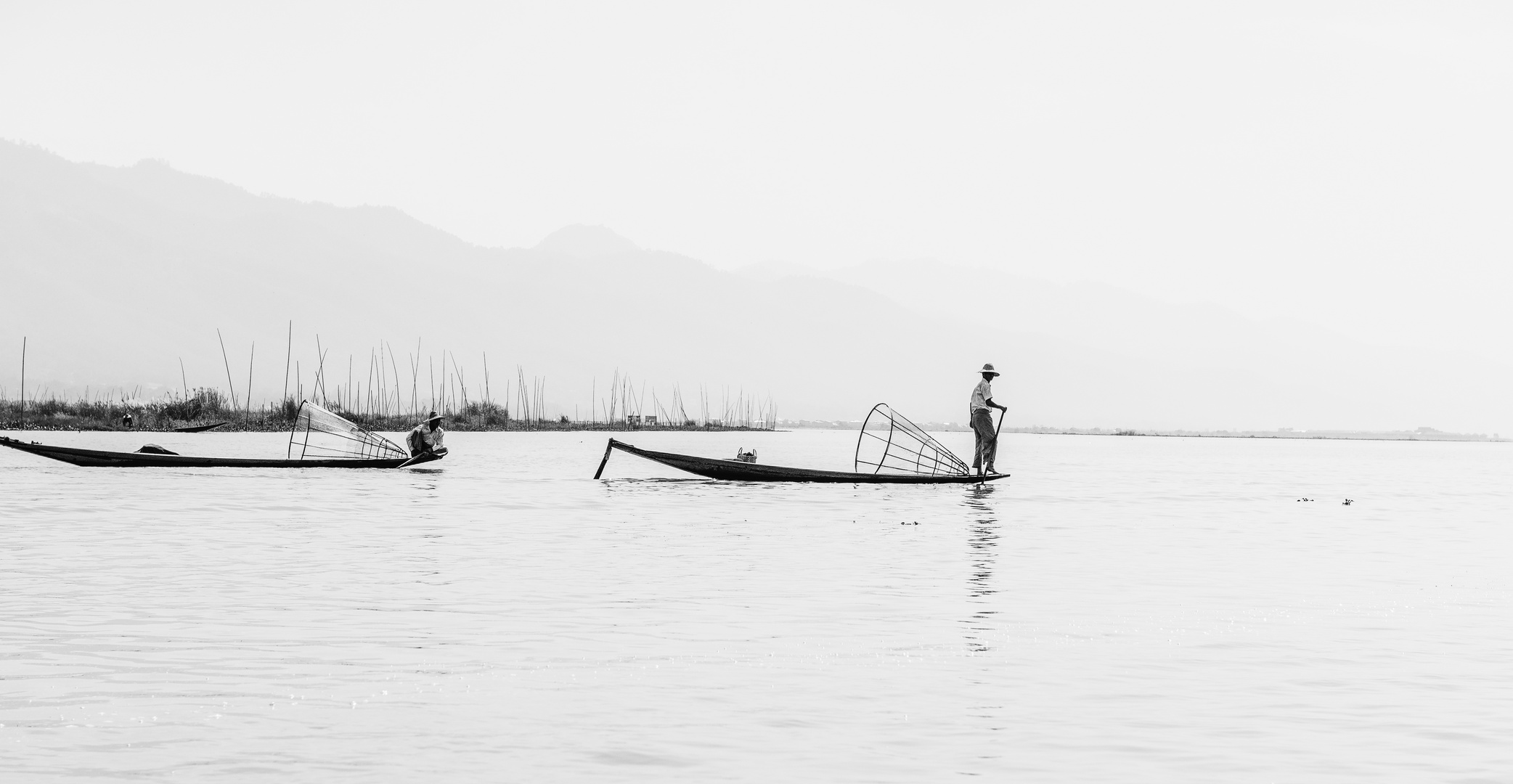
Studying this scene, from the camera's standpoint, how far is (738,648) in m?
11.7

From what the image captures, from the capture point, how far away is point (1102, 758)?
823 centimetres

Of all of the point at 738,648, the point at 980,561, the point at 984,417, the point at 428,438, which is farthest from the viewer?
the point at 428,438

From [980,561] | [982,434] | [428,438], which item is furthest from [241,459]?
[980,561]

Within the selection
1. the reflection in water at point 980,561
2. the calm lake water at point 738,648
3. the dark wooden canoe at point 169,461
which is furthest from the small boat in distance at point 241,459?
the reflection in water at point 980,561

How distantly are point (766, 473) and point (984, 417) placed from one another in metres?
4.93

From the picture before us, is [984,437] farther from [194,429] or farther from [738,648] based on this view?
[194,429]

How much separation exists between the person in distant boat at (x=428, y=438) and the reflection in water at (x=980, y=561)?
41.9 ft

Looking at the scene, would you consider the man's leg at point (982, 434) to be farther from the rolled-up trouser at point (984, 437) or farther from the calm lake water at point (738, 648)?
the calm lake water at point (738, 648)

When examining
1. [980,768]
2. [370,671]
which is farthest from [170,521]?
[980,768]

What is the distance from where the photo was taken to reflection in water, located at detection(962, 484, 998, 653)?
12.7 meters

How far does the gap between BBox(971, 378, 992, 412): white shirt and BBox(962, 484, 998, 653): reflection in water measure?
6.49 feet

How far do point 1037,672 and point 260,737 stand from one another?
5.33 meters

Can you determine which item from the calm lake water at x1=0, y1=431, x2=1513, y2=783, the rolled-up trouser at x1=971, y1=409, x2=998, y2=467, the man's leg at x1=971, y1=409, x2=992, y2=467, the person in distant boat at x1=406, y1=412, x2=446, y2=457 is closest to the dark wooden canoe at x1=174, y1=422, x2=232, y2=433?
A: the person in distant boat at x1=406, y1=412, x2=446, y2=457

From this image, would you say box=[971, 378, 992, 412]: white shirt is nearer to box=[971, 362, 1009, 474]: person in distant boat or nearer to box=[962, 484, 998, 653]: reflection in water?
box=[971, 362, 1009, 474]: person in distant boat
